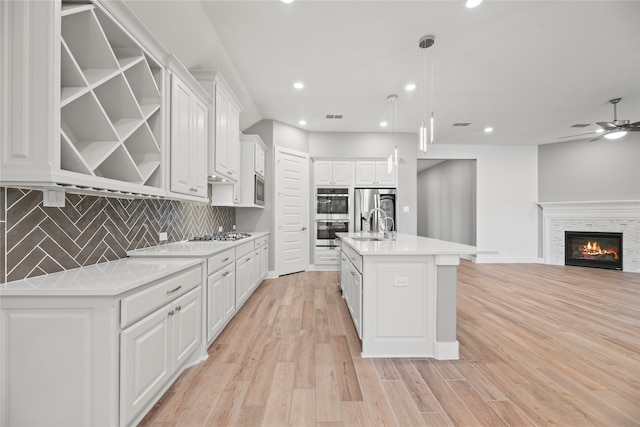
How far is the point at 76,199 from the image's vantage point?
66.2 inches

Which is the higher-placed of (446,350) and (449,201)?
(449,201)

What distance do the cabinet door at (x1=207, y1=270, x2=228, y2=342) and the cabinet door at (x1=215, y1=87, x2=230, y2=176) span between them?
1288 mm

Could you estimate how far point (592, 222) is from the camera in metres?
5.86

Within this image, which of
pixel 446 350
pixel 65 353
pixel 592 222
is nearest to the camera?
pixel 65 353

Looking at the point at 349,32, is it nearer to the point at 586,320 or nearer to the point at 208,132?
the point at 208,132

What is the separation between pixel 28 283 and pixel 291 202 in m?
4.10

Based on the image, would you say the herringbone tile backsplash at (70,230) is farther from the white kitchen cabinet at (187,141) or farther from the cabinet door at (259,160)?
the cabinet door at (259,160)

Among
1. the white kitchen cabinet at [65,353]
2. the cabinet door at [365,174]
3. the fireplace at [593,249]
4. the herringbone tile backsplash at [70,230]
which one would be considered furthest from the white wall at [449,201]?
the white kitchen cabinet at [65,353]

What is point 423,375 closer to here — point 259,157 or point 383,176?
point 259,157

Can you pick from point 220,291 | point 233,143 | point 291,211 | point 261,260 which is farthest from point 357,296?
point 291,211

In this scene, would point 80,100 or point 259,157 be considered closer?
point 80,100

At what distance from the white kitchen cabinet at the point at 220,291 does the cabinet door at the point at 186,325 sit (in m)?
0.17

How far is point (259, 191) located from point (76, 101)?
10.5 feet

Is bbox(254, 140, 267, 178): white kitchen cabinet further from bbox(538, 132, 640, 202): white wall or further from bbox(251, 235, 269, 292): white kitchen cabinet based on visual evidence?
bbox(538, 132, 640, 202): white wall
